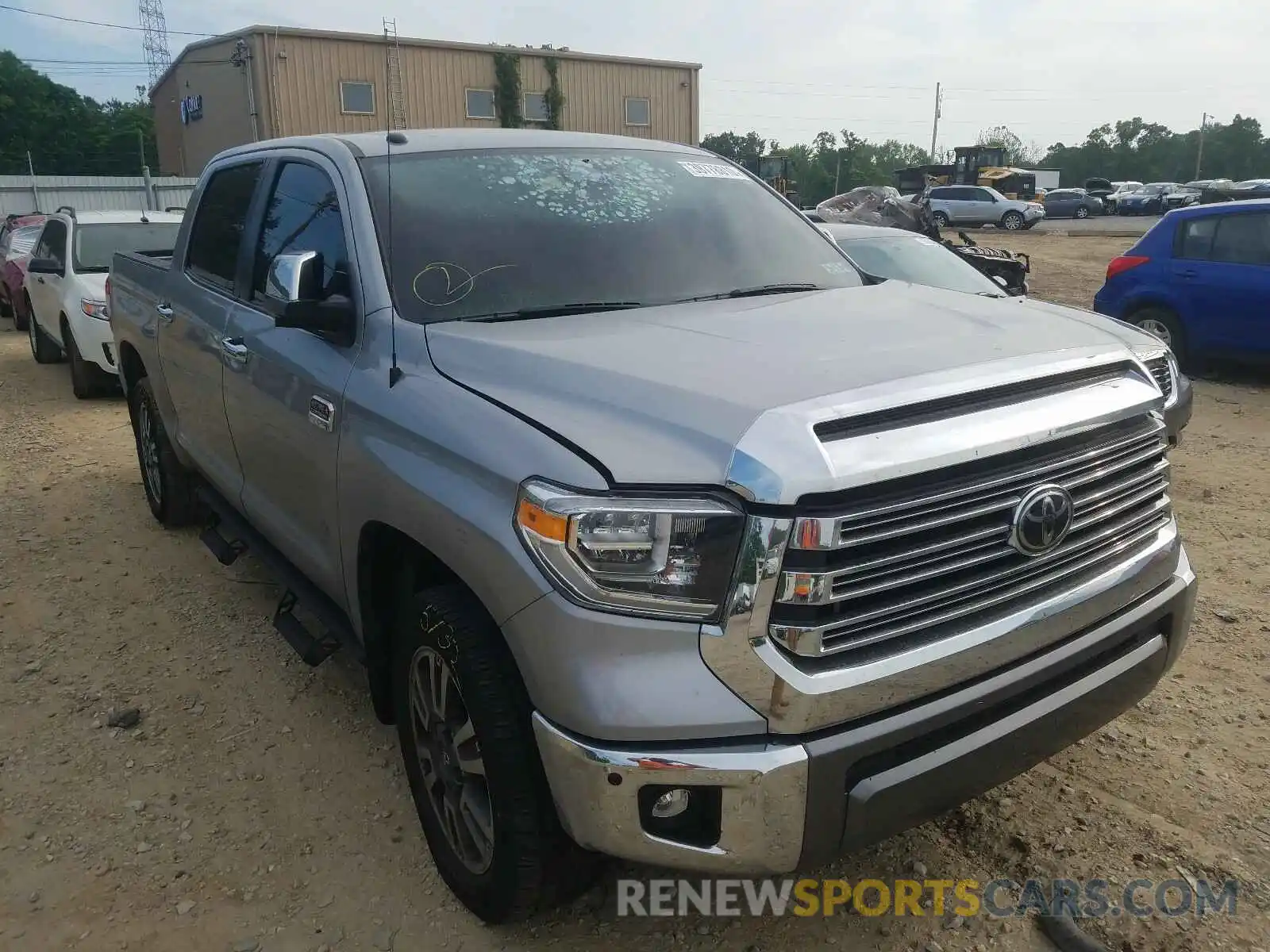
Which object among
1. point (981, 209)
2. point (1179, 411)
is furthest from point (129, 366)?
point (981, 209)

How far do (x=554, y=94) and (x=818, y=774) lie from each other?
145 feet

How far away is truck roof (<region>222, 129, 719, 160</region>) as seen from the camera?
3.35 meters

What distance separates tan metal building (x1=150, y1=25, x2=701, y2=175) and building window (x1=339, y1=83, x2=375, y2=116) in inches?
1.5

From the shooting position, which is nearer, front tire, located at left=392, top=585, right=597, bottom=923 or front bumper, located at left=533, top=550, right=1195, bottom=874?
front bumper, located at left=533, top=550, right=1195, bottom=874

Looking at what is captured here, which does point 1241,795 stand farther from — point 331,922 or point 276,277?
point 276,277

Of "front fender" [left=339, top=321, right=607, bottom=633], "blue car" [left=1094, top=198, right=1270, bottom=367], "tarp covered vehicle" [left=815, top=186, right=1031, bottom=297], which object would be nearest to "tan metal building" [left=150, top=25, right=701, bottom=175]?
"tarp covered vehicle" [left=815, top=186, right=1031, bottom=297]

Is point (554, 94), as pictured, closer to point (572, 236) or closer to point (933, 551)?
point (572, 236)

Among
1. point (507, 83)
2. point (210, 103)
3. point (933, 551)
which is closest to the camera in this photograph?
point (933, 551)

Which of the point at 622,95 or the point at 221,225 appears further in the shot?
the point at 622,95

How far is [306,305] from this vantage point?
279cm

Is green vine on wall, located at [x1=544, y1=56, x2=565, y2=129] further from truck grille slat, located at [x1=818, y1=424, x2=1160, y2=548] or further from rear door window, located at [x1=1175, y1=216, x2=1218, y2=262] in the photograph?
truck grille slat, located at [x1=818, y1=424, x2=1160, y2=548]

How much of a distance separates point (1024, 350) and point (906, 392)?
49cm

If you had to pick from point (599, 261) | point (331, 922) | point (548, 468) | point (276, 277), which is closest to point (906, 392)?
point (548, 468)

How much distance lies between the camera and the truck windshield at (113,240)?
9.69 metres
